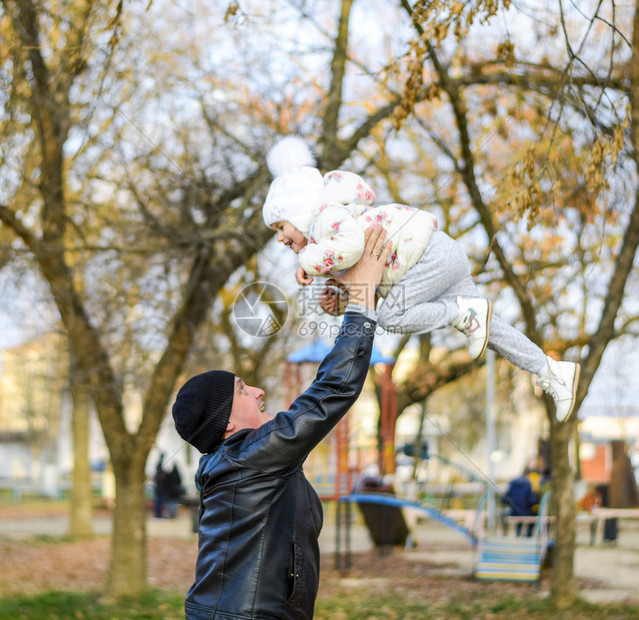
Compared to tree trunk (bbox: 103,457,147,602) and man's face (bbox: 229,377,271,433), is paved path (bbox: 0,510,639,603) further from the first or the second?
man's face (bbox: 229,377,271,433)

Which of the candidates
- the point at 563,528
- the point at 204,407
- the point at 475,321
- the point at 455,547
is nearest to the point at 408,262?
the point at 475,321

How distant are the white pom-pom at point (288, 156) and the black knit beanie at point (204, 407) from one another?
31.9 inches

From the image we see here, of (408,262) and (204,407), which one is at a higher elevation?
(408,262)

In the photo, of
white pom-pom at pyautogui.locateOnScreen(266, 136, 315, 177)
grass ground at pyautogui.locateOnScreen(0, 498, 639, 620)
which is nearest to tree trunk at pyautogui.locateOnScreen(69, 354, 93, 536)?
grass ground at pyautogui.locateOnScreen(0, 498, 639, 620)

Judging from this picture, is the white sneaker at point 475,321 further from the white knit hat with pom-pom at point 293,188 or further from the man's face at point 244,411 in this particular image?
the man's face at point 244,411

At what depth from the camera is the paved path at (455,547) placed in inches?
400

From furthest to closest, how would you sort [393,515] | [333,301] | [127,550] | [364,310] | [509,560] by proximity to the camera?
[393,515]
[509,560]
[127,550]
[333,301]
[364,310]

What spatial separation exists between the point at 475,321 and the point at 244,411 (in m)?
0.85

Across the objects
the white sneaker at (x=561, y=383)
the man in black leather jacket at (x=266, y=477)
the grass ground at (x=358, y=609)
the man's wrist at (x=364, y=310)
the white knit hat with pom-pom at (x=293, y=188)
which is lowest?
the grass ground at (x=358, y=609)

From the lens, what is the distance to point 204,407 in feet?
8.45

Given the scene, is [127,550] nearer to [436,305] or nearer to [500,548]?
[500,548]

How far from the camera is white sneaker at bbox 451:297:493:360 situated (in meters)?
2.80

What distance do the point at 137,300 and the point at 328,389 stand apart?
21.0 feet

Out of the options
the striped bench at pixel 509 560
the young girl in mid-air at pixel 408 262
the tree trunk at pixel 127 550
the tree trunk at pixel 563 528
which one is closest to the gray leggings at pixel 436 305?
the young girl in mid-air at pixel 408 262
